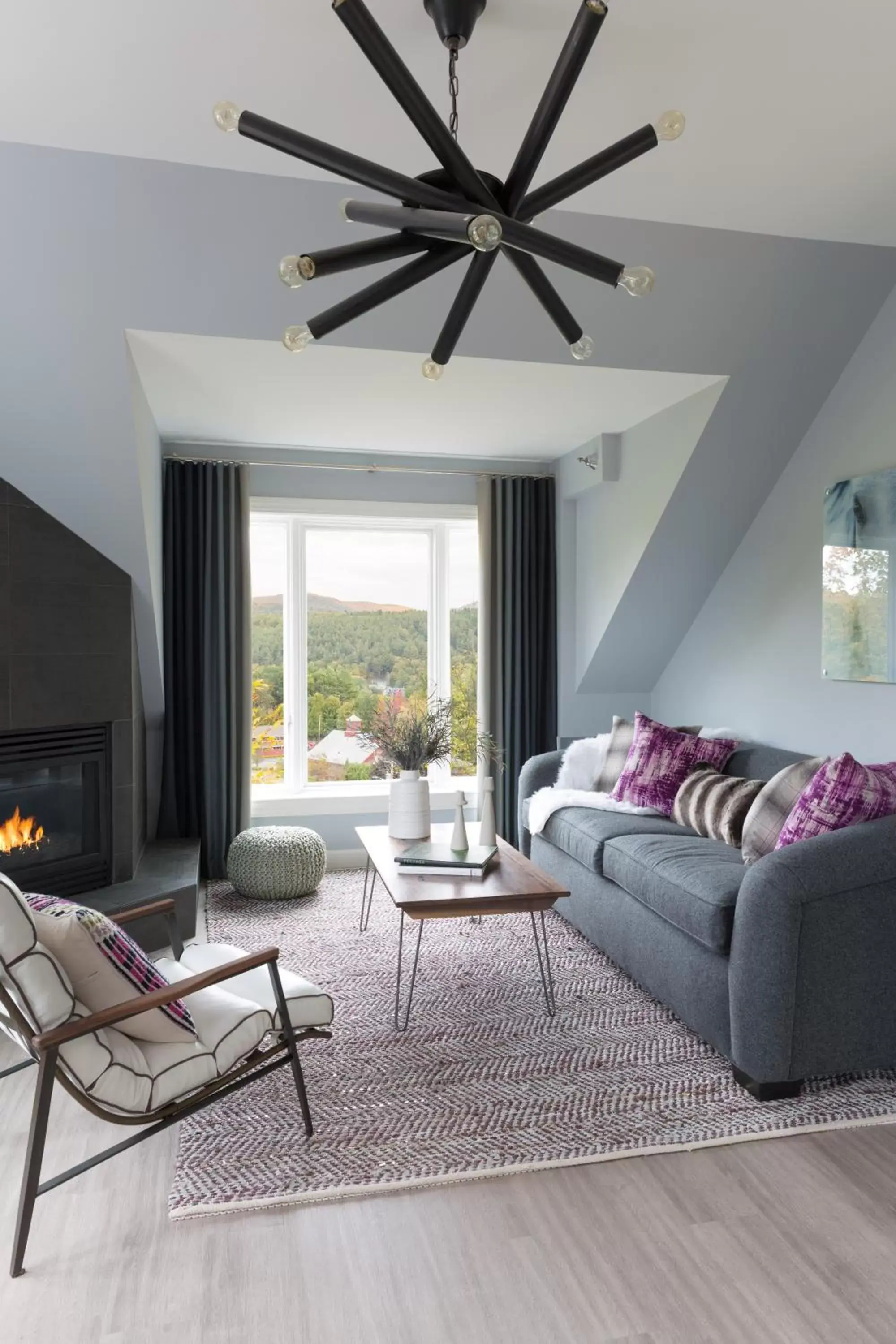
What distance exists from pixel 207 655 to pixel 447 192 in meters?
3.72

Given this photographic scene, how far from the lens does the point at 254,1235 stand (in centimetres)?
210

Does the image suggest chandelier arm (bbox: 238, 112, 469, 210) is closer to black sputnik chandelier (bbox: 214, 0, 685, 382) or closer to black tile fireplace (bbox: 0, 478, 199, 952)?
black sputnik chandelier (bbox: 214, 0, 685, 382)

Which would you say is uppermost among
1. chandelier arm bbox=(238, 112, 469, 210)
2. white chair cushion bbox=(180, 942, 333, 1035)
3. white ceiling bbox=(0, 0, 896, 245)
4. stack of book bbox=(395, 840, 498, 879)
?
white ceiling bbox=(0, 0, 896, 245)

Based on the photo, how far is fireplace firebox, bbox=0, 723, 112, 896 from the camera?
3.94 m

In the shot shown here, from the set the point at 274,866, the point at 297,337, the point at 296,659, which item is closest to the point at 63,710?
the point at 274,866

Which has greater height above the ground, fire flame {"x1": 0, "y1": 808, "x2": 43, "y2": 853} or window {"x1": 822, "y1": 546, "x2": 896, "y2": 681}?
window {"x1": 822, "y1": 546, "x2": 896, "y2": 681}

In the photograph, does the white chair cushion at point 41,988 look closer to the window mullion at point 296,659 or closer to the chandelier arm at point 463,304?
the chandelier arm at point 463,304

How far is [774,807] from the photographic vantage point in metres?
3.31

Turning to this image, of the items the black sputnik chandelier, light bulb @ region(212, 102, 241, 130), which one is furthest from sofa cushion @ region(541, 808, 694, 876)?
light bulb @ region(212, 102, 241, 130)

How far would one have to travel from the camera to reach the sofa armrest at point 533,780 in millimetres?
4895

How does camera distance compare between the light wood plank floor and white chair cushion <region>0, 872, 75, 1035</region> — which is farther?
white chair cushion <region>0, 872, 75, 1035</region>

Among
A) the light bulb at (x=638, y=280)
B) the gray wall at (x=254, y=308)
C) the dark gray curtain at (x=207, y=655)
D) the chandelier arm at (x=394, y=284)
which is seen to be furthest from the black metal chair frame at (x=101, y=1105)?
the dark gray curtain at (x=207, y=655)

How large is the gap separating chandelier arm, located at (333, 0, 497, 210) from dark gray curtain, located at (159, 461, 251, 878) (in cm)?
361

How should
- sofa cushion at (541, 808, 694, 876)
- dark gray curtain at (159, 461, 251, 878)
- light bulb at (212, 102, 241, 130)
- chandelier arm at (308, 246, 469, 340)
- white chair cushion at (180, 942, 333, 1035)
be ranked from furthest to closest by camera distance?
dark gray curtain at (159, 461, 251, 878) → sofa cushion at (541, 808, 694, 876) → white chair cushion at (180, 942, 333, 1035) → chandelier arm at (308, 246, 469, 340) → light bulb at (212, 102, 241, 130)
